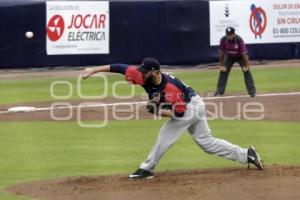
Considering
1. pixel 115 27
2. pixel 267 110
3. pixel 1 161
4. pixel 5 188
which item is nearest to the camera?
pixel 5 188

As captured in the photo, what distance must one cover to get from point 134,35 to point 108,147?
13.7m

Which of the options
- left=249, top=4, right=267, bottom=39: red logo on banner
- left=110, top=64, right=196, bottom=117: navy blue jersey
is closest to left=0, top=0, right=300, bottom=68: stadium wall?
left=249, top=4, right=267, bottom=39: red logo on banner

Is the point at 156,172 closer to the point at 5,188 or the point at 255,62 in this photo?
the point at 5,188

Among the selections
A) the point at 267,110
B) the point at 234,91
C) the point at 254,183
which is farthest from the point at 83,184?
the point at 234,91

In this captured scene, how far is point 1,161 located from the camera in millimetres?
11625

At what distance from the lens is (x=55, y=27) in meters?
25.6

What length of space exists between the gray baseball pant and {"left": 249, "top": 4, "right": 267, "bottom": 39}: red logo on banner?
17.3 meters

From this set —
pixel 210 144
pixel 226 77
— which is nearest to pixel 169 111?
pixel 210 144

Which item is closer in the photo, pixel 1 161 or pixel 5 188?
pixel 5 188

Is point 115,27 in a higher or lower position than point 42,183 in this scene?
higher

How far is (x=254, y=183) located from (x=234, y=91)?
1150 centimetres

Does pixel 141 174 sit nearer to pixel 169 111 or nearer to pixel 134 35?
pixel 169 111

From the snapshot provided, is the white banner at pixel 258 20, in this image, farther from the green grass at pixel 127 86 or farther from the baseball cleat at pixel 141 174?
the baseball cleat at pixel 141 174

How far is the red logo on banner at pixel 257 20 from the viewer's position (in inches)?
1072
